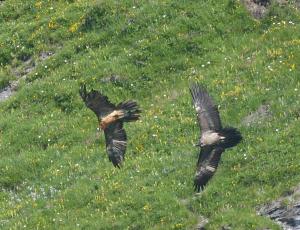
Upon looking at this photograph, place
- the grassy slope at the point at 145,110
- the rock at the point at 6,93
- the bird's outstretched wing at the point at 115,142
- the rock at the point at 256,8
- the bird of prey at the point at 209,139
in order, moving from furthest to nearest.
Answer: the rock at the point at 256,8
the rock at the point at 6,93
the grassy slope at the point at 145,110
the bird's outstretched wing at the point at 115,142
the bird of prey at the point at 209,139

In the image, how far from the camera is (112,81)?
29578mm

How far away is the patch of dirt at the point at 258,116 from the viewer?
82.5ft

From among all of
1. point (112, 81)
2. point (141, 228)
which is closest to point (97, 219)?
point (141, 228)

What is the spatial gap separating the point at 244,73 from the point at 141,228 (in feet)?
24.4

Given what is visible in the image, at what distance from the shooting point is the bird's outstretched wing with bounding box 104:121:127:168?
20.5 meters

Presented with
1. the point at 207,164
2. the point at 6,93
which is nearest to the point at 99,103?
the point at 207,164

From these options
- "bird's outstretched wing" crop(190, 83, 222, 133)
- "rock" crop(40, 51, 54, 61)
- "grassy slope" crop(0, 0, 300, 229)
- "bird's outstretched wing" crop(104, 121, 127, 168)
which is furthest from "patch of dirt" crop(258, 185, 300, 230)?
"rock" crop(40, 51, 54, 61)

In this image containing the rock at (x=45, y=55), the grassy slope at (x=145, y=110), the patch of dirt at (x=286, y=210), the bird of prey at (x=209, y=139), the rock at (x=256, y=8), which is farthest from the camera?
the rock at (x=45, y=55)

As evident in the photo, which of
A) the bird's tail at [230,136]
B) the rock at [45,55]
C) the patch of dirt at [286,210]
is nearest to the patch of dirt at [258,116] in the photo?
the patch of dirt at [286,210]

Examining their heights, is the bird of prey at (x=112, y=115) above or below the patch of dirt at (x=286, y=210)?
above

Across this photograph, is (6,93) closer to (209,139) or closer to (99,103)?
(99,103)

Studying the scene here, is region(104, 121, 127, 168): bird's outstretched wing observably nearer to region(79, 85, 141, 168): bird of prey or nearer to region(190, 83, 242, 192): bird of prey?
region(79, 85, 141, 168): bird of prey

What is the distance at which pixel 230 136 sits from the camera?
19.0 m

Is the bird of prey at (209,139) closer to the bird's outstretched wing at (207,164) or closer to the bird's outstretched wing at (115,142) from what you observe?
the bird's outstretched wing at (207,164)
